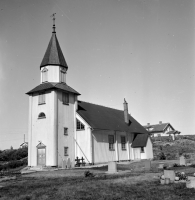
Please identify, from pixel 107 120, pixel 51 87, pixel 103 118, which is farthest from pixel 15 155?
pixel 51 87

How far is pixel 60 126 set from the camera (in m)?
28.2

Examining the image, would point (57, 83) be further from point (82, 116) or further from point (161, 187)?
point (161, 187)

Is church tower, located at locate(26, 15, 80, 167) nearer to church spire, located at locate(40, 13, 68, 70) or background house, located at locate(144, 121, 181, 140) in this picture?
church spire, located at locate(40, 13, 68, 70)

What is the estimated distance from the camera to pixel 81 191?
35.0ft

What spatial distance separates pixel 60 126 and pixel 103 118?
844 centimetres

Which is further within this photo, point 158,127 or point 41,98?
point 158,127

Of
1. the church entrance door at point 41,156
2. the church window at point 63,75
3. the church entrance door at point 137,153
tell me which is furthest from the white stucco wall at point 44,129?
the church entrance door at point 137,153

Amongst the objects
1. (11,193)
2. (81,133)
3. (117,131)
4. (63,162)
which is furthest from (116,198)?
(117,131)

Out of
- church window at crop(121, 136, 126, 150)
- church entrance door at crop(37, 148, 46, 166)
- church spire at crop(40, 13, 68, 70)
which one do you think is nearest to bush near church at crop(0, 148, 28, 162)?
church entrance door at crop(37, 148, 46, 166)

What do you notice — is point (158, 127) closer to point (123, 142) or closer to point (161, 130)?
point (161, 130)

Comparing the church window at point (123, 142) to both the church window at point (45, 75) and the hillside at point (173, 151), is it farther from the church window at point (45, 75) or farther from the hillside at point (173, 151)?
the church window at point (45, 75)

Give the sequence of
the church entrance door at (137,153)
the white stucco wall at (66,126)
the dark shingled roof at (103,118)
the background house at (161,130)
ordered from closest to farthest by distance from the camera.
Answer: the white stucco wall at (66,126) < the dark shingled roof at (103,118) < the church entrance door at (137,153) < the background house at (161,130)

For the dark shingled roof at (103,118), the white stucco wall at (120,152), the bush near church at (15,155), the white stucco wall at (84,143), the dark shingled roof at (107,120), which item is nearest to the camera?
the white stucco wall at (84,143)

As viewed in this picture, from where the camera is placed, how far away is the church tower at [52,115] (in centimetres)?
2739
